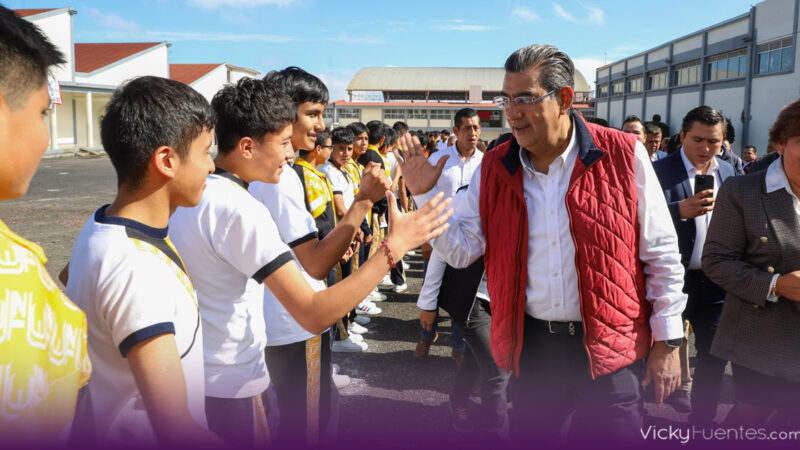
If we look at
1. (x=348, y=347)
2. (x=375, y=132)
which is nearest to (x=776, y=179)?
(x=348, y=347)

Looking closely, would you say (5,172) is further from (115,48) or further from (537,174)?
(115,48)

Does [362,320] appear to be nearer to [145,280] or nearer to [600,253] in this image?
[600,253]

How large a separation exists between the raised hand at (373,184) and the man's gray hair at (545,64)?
2.56 feet

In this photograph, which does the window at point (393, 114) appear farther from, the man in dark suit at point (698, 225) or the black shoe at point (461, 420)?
the black shoe at point (461, 420)

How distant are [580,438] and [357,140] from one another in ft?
19.3

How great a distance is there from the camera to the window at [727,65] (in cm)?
2498

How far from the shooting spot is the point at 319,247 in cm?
226

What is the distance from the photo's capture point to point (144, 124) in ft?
4.83

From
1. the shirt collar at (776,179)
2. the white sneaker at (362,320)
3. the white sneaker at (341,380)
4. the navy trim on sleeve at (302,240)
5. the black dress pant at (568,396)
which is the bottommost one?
the white sneaker at (362,320)

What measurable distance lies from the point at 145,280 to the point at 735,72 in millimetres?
30004

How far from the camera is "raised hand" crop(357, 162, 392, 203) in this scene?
2160mm

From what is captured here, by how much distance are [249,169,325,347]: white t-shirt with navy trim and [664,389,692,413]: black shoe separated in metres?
2.92

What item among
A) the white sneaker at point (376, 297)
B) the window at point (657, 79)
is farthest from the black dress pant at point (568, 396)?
the window at point (657, 79)

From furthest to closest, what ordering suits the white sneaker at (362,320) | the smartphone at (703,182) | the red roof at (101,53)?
the red roof at (101,53)
the white sneaker at (362,320)
the smartphone at (703,182)
